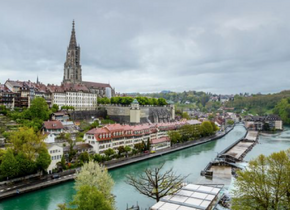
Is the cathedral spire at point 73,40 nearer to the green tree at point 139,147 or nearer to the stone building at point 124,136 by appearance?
the stone building at point 124,136

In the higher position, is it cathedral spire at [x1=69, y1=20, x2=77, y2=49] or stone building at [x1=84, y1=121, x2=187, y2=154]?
cathedral spire at [x1=69, y1=20, x2=77, y2=49]

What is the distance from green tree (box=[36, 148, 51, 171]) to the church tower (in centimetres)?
5021

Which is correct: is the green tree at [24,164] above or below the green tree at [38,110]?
below

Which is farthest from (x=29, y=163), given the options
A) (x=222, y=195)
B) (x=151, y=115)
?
(x=151, y=115)

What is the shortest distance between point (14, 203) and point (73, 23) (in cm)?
6638

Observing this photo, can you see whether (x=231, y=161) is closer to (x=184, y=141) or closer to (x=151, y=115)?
(x=184, y=141)

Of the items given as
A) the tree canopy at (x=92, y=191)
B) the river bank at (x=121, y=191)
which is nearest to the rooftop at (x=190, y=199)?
the tree canopy at (x=92, y=191)

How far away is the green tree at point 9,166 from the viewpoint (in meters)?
23.6

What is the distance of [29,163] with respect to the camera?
2525 centimetres

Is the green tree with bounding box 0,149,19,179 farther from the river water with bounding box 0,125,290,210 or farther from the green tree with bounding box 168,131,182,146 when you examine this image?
the green tree with bounding box 168,131,182,146

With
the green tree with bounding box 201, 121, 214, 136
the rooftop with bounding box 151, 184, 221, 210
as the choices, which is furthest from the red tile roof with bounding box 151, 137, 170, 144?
the rooftop with bounding box 151, 184, 221, 210

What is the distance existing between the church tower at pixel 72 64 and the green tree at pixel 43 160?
165ft

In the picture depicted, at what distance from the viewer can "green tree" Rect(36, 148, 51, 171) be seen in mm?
25812

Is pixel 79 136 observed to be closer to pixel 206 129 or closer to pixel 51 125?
pixel 51 125
